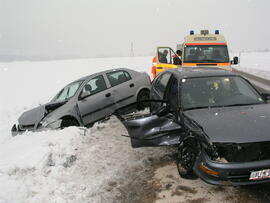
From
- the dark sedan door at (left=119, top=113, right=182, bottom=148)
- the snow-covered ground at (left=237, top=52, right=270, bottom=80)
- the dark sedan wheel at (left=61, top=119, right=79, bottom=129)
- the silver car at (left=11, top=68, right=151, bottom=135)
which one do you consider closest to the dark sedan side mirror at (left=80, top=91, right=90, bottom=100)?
the silver car at (left=11, top=68, right=151, bottom=135)

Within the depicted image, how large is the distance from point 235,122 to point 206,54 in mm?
6269

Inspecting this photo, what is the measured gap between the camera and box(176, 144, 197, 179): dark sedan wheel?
3.56 m

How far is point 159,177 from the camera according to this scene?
4.11 m

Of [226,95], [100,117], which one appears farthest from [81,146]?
[226,95]

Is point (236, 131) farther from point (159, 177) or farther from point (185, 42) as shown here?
point (185, 42)

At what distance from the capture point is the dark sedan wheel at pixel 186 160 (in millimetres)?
3562

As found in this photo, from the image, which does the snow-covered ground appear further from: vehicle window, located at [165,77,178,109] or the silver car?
vehicle window, located at [165,77,178,109]

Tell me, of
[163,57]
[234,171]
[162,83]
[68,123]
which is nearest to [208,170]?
[234,171]

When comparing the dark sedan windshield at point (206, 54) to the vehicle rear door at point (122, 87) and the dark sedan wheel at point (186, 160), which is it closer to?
the vehicle rear door at point (122, 87)

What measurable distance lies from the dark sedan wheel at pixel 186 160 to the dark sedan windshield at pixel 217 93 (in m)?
0.84

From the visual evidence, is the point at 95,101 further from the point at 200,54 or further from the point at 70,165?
the point at 200,54

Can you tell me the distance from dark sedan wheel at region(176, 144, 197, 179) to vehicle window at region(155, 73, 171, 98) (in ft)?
6.35

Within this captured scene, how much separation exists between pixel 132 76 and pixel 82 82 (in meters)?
1.85

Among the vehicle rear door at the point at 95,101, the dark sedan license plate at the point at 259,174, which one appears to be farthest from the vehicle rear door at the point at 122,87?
the dark sedan license plate at the point at 259,174
